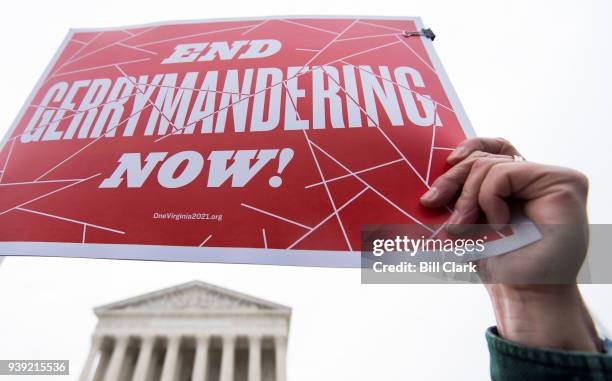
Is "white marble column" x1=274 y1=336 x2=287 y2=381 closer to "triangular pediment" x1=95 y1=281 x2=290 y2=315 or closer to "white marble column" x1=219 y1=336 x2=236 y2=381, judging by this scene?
"triangular pediment" x1=95 y1=281 x2=290 y2=315

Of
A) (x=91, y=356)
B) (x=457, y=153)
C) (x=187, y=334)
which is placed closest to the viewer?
(x=457, y=153)

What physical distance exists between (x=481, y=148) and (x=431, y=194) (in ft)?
0.53

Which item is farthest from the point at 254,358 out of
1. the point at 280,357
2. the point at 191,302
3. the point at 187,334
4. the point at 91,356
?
the point at 91,356

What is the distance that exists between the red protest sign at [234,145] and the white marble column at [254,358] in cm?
1414

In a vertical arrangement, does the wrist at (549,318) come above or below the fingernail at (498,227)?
below

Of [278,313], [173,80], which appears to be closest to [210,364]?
[278,313]

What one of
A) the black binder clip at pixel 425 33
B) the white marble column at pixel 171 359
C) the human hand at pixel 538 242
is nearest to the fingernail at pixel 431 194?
the human hand at pixel 538 242

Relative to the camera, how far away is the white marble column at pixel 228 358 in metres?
13.4

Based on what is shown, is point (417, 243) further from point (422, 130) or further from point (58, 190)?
point (58, 190)

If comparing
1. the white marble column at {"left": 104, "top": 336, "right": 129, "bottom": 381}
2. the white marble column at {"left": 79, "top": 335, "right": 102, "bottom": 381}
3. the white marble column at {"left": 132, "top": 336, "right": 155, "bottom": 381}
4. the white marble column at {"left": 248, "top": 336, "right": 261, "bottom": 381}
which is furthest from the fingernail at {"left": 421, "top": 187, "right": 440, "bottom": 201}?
the white marble column at {"left": 79, "top": 335, "right": 102, "bottom": 381}

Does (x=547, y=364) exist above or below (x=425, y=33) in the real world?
below

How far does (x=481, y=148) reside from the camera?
65cm

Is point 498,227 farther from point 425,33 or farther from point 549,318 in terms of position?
point 425,33

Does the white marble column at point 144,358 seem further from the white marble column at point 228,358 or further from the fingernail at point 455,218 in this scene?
the fingernail at point 455,218
